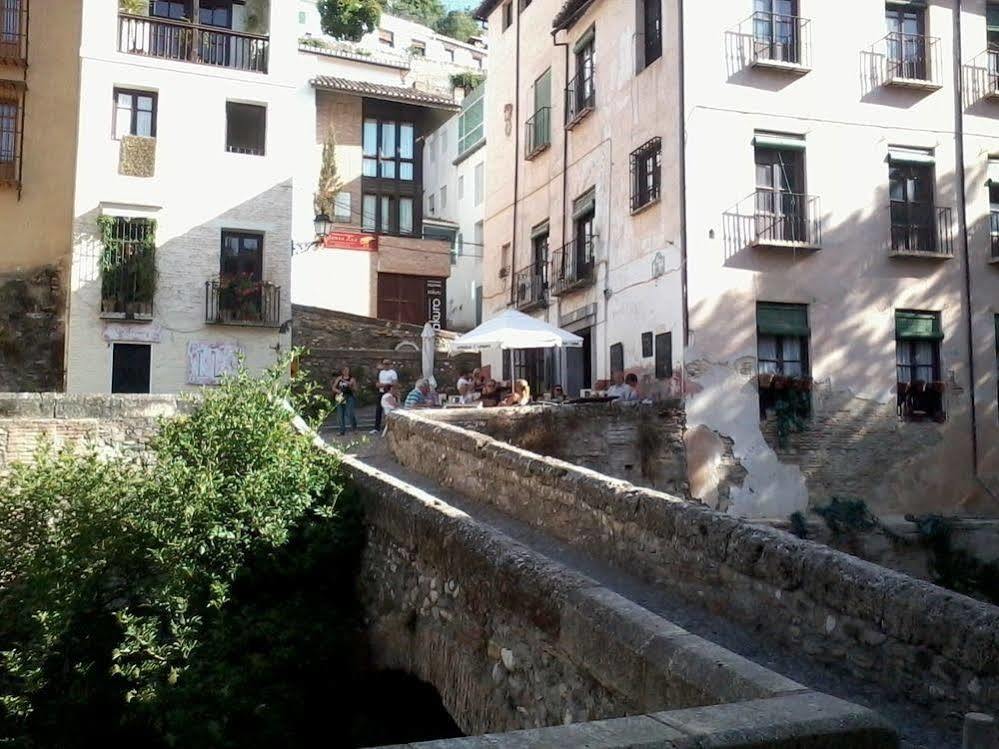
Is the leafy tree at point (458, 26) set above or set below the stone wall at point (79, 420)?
above

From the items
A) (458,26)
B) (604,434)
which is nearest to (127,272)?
(604,434)

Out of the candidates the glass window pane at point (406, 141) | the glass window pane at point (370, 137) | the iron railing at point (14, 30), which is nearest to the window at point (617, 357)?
the iron railing at point (14, 30)

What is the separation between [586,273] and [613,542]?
1207 centimetres

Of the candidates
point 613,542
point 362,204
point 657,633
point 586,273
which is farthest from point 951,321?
point 362,204

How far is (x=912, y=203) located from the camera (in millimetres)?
17047

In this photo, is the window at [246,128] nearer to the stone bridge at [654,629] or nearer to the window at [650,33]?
the window at [650,33]

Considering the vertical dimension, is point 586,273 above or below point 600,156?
below

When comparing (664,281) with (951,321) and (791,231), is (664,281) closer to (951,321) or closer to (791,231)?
(791,231)

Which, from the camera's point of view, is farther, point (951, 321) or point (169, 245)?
point (169, 245)

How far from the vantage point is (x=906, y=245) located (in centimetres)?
→ 1694

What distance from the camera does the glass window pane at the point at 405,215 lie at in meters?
34.5

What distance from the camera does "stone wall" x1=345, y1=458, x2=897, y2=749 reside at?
3.21 m

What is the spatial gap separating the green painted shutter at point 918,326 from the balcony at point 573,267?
18.0 feet

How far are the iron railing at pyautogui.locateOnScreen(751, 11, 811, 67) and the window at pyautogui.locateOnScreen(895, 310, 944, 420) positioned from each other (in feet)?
15.3
